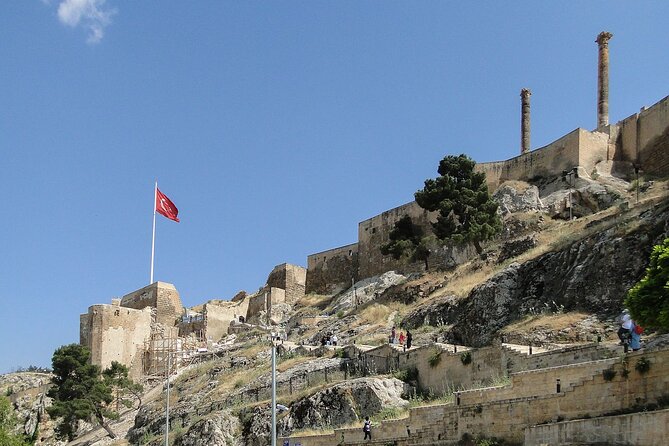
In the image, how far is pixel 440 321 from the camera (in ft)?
109

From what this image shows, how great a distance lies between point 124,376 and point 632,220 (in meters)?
30.1

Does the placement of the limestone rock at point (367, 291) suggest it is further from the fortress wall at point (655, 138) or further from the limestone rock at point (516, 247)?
the fortress wall at point (655, 138)

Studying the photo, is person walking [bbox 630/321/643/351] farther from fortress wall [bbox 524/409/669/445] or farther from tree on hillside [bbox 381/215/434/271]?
tree on hillside [bbox 381/215/434/271]

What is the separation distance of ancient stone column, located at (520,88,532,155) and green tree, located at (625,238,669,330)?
3624cm

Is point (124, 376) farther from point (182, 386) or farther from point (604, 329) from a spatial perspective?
point (604, 329)

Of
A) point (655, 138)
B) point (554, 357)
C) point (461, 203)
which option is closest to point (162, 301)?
point (461, 203)

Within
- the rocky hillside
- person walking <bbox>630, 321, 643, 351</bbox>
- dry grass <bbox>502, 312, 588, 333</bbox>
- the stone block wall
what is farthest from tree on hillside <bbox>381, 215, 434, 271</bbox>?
person walking <bbox>630, 321, 643, 351</bbox>

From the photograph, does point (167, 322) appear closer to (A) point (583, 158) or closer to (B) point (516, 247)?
(A) point (583, 158)

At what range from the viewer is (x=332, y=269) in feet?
193

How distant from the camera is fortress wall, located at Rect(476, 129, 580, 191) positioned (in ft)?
144

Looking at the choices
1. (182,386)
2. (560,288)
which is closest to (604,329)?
(560,288)

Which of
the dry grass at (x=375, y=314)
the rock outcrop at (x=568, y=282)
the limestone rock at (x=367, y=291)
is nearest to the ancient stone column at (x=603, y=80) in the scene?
the limestone rock at (x=367, y=291)

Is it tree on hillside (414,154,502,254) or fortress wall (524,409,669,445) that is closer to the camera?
fortress wall (524,409,669,445)

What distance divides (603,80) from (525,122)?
258 inches
